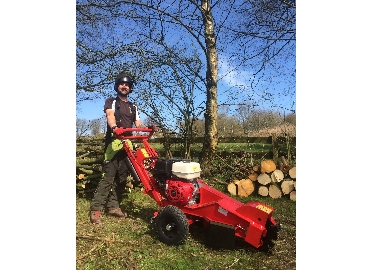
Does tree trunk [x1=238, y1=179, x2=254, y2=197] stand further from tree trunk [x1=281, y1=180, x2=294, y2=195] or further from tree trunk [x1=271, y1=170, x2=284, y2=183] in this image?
tree trunk [x1=281, y1=180, x2=294, y2=195]

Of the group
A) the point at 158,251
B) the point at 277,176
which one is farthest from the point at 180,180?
the point at 277,176

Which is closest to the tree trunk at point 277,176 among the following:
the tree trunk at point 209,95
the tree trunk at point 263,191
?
the tree trunk at point 263,191

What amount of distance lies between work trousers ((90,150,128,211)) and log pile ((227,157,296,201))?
3.70 feet

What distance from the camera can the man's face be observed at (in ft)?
8.77

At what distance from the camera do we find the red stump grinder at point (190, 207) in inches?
88.7

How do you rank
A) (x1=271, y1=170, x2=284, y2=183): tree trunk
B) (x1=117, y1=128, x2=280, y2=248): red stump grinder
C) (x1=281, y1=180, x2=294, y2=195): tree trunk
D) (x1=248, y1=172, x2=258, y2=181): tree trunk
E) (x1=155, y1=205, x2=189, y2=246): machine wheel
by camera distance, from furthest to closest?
(x1=248, y1=172, x2=258, y2=181): tree trunk → (x1=271, y1=170, x2=284, y2=183): tree trunk → (x1=281, y1=180, x2=294, y2=195): tree trunk → (x1=155, y1=205, x2=189, y2=246): machine wheel → (x1=117, y1=128, x2=280, y2=248): red stump grinder

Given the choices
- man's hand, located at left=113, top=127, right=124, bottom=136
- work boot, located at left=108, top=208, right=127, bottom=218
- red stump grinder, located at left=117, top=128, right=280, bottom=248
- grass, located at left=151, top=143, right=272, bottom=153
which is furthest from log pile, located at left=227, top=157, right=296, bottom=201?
man's hand, located at left=113, top=127, right=124, bottom=136

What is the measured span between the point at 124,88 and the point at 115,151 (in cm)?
60

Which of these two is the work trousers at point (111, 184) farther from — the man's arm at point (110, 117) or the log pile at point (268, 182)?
the log pile at point (268, 182)

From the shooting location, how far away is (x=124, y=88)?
2.69 m
